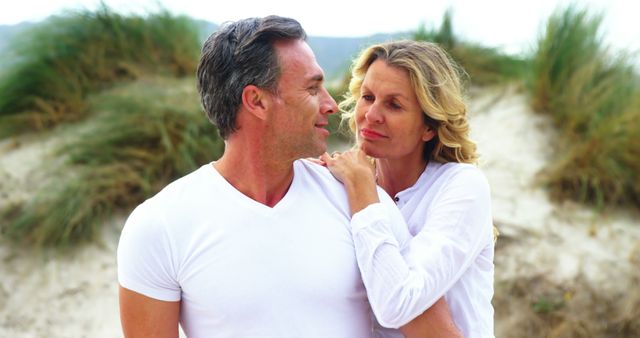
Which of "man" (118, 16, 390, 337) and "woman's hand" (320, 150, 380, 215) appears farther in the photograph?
"woman's hand" (320, 150, 380, 215)

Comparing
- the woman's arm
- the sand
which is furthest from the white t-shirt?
the sand

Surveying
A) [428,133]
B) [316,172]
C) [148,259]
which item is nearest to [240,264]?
[148,259]

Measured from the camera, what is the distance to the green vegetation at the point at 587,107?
20.4 feet

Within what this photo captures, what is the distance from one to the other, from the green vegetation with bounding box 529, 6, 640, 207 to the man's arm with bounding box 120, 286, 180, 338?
462cm

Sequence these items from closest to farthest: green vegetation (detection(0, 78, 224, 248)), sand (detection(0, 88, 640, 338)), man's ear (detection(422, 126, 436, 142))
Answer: man's ear (detection(422, 126, 436, 142)) < sand (detection(0, 88, 640, 338)) < green vegetation (detection(0, 78, 224, 248))

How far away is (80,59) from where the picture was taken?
6898 mm

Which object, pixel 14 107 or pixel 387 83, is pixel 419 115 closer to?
pixel 387 83

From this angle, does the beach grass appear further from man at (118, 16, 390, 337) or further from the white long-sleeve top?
man at (118, 16, 390, 337)

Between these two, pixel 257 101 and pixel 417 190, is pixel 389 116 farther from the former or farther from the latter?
pixel 257 101

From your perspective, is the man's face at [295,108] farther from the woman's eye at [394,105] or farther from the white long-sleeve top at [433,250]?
the woman's eye at [394,105]

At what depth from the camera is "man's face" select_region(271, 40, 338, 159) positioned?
2.34 meters

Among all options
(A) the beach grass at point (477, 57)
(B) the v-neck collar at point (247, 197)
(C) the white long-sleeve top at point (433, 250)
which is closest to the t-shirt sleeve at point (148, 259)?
(B) the v-neck collar at point (247, 197)

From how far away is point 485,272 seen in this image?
2555 mm

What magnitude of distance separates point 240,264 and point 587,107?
5.00m
